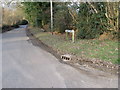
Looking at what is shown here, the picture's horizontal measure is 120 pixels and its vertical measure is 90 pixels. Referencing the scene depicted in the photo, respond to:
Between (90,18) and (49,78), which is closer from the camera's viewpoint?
(49,78)

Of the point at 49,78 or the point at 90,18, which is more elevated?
the point at 90,18

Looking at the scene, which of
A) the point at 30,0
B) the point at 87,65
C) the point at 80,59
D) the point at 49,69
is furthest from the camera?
the point at 30,0

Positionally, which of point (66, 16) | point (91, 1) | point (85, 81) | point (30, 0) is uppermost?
point (30, 0)

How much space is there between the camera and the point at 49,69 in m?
5.98

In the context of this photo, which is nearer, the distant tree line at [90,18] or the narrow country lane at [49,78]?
the narrow country lane at [49,78]

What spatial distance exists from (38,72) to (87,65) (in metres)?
2.15

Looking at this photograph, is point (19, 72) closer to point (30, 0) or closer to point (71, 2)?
point (71, 2)

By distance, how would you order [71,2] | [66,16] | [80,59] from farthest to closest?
[66,16] < [71,2] < [80,59]

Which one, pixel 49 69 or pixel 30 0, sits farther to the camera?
pixel 30 0

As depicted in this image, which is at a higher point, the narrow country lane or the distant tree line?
the distant tree line

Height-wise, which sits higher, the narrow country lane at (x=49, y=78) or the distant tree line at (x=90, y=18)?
the distant tree line at (x=90, y=18)

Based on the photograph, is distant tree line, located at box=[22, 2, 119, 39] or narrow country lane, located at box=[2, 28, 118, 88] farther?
distant tree line, located at box=[22, 2, 119, 39]

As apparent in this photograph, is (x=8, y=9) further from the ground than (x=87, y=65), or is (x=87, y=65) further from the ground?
(x=8, y=9)

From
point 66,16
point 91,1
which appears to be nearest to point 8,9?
point 66,16
